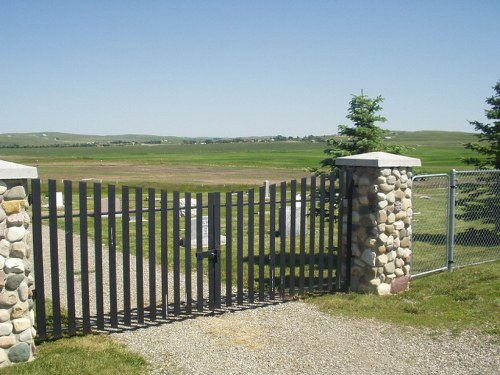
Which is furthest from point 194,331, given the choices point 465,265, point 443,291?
point 465,265

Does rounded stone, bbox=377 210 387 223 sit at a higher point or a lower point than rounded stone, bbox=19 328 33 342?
higher

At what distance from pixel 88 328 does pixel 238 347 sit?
189 cm

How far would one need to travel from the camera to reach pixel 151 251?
6.64 m

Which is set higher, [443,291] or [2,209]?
[2,209]

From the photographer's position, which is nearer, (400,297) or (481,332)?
(481,332)

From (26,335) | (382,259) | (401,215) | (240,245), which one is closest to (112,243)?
(26,335)

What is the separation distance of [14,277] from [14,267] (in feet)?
0.35

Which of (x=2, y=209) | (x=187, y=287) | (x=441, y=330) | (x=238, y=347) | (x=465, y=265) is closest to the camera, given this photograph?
(x=2, y=209)

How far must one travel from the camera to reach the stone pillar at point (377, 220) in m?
7.99

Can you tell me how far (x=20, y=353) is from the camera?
5449 mm

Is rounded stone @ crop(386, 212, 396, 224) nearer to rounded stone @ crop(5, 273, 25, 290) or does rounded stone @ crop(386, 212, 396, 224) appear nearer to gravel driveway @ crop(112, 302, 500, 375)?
gravel driveway @ crop(112, 302, 500, 375)

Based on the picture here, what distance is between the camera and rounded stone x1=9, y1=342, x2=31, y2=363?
542cm

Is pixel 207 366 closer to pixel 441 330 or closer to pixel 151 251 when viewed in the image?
pixel 151 251

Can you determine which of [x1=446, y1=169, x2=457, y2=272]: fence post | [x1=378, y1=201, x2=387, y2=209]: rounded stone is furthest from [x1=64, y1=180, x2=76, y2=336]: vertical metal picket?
[x1=446, y1=169, x2=457, y2=272]: fence post
